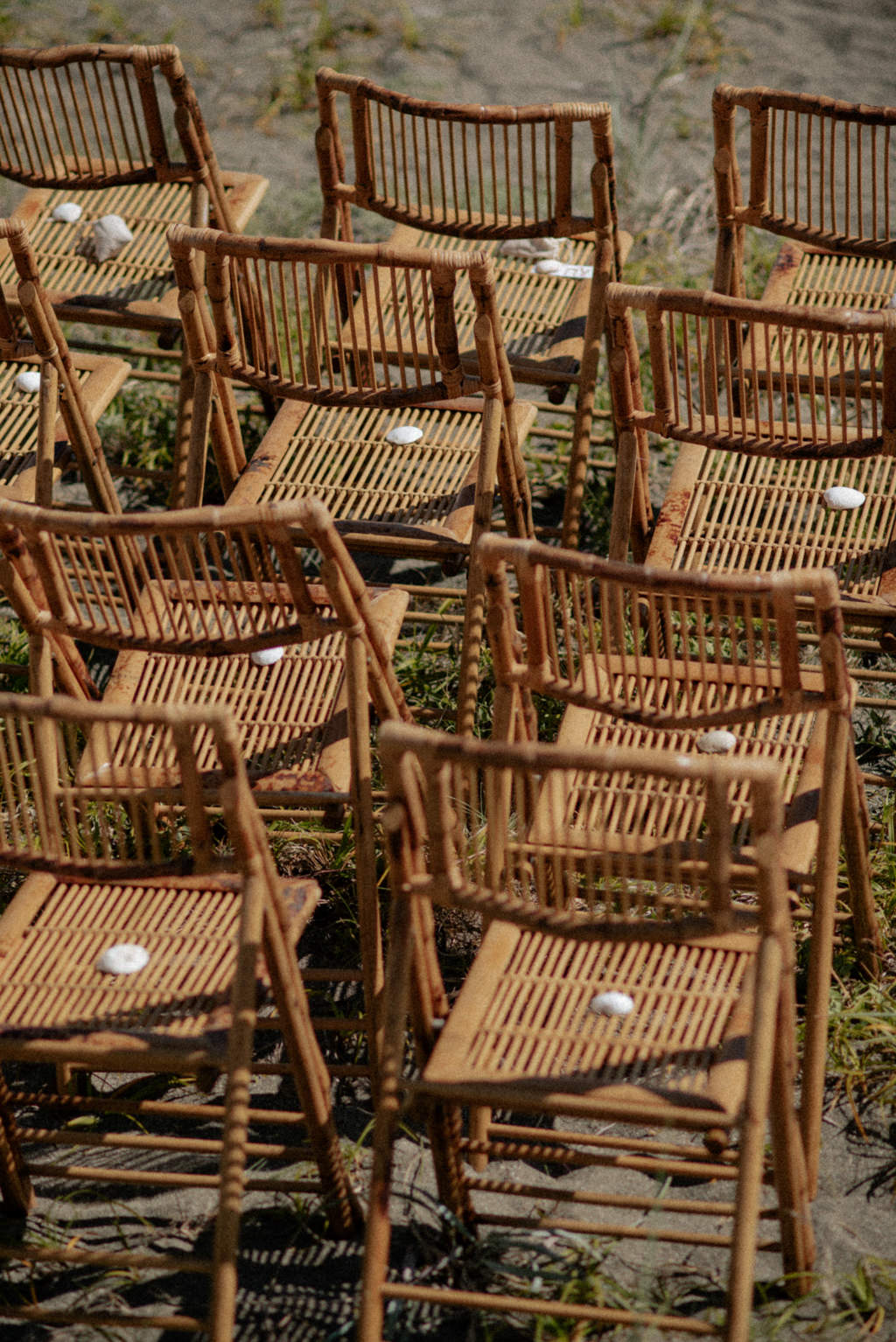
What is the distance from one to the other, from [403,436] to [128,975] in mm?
1735

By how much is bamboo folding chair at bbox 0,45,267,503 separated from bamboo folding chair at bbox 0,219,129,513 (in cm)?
23

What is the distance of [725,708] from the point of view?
2.69m

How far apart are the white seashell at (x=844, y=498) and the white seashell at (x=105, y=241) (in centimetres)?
222

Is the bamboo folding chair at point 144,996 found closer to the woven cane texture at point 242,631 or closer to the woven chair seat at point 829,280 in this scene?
the woven cane texture at point 242,631

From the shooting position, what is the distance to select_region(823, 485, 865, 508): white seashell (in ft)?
11.5

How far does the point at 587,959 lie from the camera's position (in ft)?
8.80

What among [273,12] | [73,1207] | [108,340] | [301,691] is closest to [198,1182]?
[73,1207]

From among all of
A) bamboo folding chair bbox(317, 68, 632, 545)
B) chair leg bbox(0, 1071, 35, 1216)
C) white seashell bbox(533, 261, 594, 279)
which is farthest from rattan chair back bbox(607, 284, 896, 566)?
chair leg bbox(0, 1071, 35, 1216)

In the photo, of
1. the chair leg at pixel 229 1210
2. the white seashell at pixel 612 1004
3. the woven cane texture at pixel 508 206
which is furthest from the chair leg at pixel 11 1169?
the woven cane texture at pixel 508 206

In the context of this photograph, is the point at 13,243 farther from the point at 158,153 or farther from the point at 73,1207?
the point at 73,1207

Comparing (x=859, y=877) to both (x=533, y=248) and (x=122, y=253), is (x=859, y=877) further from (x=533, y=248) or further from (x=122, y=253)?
(x=122, y=253)

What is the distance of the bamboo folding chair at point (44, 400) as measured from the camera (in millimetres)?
3570

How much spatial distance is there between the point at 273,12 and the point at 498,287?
11.4ft

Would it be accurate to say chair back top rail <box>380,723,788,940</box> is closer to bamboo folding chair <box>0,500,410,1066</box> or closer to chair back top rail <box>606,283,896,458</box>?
bamboo folding chair <box>0,500,410,1066</box>
